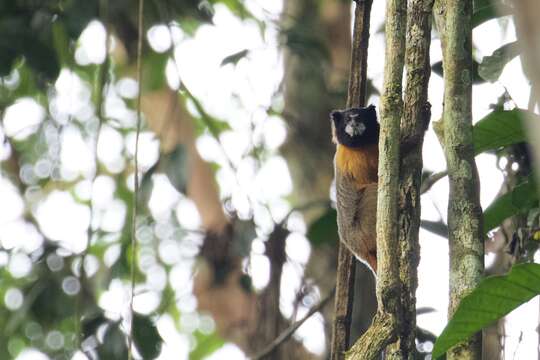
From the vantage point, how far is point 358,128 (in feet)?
14.7

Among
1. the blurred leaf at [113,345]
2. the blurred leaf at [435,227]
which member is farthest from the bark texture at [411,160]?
the blurred leaf at [113,345]

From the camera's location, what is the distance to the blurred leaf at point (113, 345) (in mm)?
4019

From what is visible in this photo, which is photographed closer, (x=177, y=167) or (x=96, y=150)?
(x=96, y=150)

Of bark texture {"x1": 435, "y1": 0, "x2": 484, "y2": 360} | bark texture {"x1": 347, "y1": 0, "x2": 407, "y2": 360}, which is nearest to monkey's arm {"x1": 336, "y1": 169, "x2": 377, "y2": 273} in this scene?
bark texture {"x1": 435, "y1": 0, "x2": 484, "y2": 360}

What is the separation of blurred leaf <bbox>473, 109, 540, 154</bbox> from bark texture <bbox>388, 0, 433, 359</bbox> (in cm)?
28

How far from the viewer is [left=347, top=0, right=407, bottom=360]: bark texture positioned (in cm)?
221

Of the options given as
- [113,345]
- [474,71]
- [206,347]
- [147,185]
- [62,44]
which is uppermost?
[62,44]

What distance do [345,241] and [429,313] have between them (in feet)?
1.66

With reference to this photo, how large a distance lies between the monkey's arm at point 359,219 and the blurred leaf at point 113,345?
1.14 meters

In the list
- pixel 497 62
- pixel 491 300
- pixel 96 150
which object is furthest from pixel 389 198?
pixel 96 150

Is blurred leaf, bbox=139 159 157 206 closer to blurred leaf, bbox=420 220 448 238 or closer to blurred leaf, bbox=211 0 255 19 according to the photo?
blurred leaf, bbox=420 220 448 238

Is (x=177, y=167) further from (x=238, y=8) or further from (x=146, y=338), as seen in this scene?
(x=238, y=8)

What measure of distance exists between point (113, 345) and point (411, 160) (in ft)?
6.90

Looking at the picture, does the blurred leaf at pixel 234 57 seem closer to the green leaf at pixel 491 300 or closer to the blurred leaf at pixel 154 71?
the blurred leaf at pixel 154 71
